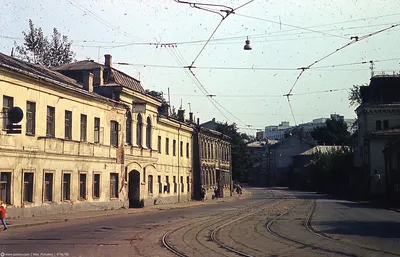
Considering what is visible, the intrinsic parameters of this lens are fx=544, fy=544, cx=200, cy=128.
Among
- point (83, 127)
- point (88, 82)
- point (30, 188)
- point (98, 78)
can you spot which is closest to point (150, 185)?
point (98, 78)

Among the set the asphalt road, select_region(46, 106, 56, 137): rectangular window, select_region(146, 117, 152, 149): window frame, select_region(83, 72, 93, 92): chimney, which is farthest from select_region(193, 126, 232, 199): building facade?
the asphalt road

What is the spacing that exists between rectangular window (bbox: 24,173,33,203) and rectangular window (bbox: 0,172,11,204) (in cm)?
153

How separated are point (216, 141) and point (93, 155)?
123 ft

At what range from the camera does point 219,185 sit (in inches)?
2795

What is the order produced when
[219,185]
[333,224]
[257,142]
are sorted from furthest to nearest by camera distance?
[257,142], [219,185], [333,224]

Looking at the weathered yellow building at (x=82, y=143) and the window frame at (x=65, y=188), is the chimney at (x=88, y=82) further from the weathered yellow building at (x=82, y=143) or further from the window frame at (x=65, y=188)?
the window frame at (x=65, y=188)

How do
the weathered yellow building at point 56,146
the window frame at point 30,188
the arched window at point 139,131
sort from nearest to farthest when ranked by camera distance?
the weathered yellow building at point 56,146 < the window frame at point 30,188 < the arched window at point 139,131

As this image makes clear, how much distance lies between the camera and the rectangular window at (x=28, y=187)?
27.4 m

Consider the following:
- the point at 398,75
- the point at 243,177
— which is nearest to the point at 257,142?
the point at 243,177

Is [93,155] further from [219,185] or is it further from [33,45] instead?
[219,185]

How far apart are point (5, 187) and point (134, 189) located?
16.7 meters

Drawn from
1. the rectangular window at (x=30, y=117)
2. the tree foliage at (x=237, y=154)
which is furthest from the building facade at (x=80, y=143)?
the tree foliage at (x=237, y=154)

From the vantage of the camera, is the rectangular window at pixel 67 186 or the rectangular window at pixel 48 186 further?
the rectangular window at pixel 67 186

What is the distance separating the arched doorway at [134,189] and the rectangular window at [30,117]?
46.8ft
